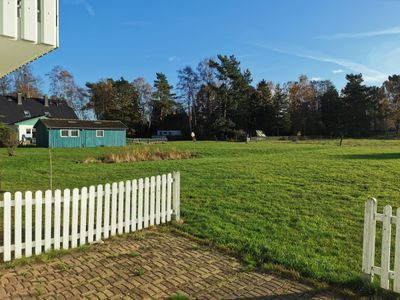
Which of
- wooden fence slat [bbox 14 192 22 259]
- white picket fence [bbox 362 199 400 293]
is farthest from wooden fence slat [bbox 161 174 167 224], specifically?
white picket fence [bbox 362 199 400 293]

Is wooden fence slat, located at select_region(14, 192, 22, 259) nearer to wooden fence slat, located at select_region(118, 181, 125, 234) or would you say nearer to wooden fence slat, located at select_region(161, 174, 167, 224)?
wooden fence slat, located at select_region(118, 181, 125, 234)

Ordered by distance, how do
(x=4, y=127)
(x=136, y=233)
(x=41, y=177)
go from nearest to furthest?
1. (x=136, y=233)
2. (x=41, y=177)
3. (x=4, y=127)

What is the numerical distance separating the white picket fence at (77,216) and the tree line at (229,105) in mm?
62647

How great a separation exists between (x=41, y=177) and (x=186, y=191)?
22.0ft

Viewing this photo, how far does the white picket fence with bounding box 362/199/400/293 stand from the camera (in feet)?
13.6

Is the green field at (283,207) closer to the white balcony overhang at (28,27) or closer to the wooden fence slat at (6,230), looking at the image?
the wooden fence slat at (6,230)

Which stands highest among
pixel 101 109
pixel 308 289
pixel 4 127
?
pixel 101 109

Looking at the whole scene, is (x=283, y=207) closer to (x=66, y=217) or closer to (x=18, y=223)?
(x=66, y=217)

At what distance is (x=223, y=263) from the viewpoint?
5.09m

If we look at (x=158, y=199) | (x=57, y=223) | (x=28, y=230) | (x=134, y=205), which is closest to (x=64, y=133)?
(x=158, y=199)

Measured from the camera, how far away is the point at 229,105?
72.2m

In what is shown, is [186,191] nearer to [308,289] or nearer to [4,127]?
[308,289]

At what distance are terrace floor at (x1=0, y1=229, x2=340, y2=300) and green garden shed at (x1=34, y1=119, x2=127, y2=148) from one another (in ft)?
128

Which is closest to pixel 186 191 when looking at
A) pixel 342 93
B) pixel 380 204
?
pixel 380 204
